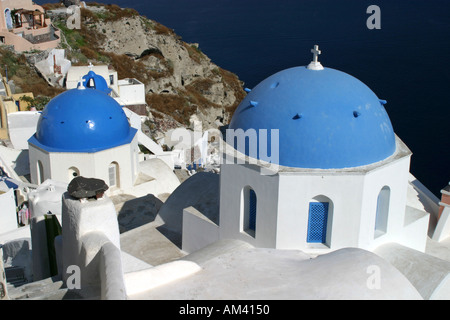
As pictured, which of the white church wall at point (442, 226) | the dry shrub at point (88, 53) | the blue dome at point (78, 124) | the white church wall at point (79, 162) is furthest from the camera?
the dry shrub at point (88, 53)

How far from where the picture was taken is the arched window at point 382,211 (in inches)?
461

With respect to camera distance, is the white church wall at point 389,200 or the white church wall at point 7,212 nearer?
the white church wall at point 389,200

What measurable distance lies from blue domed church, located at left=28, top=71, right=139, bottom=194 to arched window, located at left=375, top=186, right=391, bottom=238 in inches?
357

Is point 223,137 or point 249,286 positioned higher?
point 223,137

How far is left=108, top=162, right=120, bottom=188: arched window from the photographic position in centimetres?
1814

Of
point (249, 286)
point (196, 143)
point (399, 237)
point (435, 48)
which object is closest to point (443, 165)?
point (196, 143)

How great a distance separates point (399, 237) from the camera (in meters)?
12.1

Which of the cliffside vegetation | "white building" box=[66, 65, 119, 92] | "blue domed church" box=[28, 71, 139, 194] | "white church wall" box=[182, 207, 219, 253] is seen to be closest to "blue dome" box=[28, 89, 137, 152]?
"blue domed church" box=[28, 71, 139, 194]

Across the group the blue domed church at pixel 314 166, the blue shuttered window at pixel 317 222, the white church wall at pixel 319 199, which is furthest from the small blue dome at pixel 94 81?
the blue shuttered window at pixel 317 222

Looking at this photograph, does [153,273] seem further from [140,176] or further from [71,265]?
[140,176]

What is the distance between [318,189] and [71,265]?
4959mm

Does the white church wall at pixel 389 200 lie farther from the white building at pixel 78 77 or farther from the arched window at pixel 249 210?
the white building at pixel 78 77
